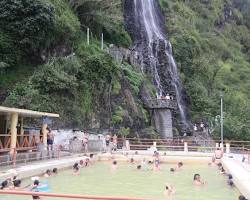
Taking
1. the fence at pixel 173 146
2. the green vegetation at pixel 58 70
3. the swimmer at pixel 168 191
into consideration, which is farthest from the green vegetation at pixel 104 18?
the swimmer at pixel 168 191

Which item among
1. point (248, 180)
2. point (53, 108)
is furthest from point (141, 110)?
point (248, 180)

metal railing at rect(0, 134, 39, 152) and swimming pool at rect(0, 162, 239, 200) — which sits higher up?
→ metal railing at rect(0, 134, 39, 152)

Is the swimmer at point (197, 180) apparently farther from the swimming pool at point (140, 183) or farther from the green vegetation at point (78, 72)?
the green vegetation at point (78, 72)

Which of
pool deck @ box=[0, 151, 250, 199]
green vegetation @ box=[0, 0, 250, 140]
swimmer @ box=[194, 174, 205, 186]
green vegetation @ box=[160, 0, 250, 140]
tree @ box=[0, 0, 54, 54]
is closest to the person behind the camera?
pool deck @ box=[0, 151, 250, 199]

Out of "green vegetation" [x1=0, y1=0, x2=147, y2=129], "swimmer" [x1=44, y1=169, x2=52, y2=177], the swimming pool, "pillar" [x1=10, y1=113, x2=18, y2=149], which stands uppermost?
"green vegetation" [x1=0, y1=0, x2=147, y2=129]

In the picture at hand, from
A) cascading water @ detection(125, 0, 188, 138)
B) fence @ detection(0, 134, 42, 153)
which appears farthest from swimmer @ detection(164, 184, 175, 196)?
cascading water @ detection(125, 0, 188, 138)

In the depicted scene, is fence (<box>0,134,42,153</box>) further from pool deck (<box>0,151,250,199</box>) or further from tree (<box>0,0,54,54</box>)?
tree (<box>0,0,54,54</box>)

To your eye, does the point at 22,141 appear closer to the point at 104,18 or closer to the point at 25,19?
the point at 25,19

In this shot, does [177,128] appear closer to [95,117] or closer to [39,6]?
[95,117]

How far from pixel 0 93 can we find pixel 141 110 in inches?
581

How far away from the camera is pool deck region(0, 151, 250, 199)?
16.3 meters

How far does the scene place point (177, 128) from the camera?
4659cm

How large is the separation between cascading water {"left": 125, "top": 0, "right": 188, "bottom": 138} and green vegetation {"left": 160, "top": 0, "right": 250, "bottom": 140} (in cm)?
376

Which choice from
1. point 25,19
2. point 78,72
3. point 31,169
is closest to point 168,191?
point 31,169
